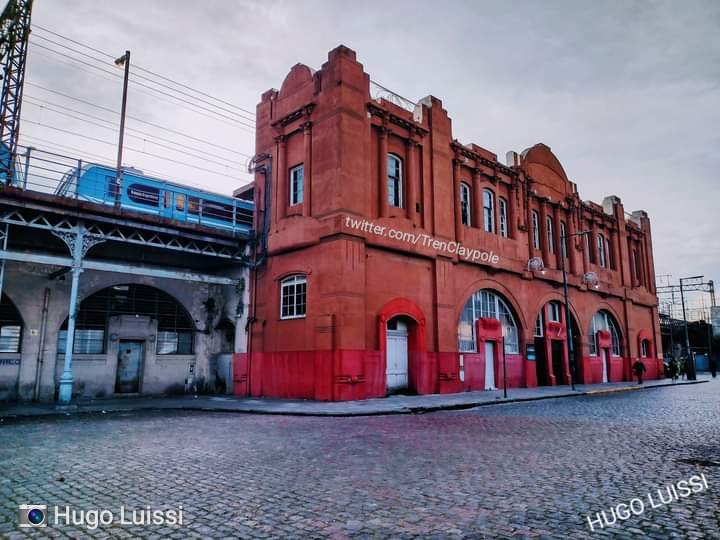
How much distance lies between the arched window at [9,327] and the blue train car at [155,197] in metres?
4.30

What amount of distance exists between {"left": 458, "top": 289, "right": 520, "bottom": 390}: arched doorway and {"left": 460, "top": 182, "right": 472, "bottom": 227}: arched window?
3.47 metres

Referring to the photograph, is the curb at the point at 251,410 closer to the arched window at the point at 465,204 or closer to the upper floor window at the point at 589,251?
the arched window at the point at 465,204

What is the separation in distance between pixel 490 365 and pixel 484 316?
2.33 meters

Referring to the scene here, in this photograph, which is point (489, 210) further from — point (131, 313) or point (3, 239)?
point (3, 239)

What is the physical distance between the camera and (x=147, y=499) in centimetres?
535

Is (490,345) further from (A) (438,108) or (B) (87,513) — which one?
(B) (87,513)

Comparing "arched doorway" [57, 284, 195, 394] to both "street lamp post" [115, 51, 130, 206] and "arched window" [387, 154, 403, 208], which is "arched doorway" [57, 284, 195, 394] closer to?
"street lamp post" [115, 51, 130, 206]

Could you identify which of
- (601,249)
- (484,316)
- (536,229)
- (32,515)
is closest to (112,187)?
(32,515)

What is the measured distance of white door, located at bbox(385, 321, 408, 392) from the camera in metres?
19.5

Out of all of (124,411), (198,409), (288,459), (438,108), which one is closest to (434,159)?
(438,108)

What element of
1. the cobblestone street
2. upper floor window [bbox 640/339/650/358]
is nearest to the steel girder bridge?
the cobblestone street

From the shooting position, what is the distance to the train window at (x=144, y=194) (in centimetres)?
1912

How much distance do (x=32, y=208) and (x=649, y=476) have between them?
1741 centimetres

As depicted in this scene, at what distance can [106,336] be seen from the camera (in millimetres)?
19703
